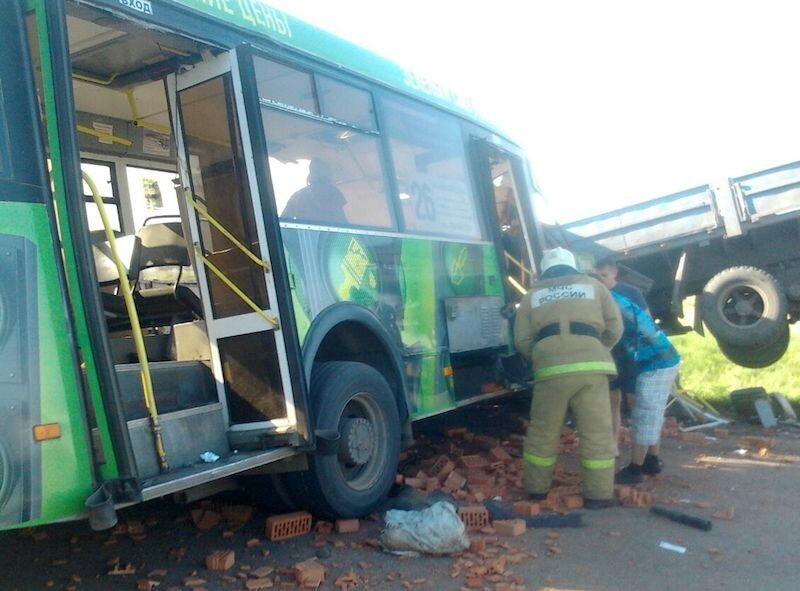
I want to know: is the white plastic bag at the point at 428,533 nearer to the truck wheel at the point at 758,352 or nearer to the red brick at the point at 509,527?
the red brick at the point at 509,527

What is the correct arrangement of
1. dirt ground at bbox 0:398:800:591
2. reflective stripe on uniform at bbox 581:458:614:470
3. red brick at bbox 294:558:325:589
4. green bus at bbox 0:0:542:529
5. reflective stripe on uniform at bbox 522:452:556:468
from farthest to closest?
1. reflective stripe on uniform at bbox 522:452:556:468
2. reflective stripe on uniform at bbox 581:458:614:470
3. dirt ground at bbox 0:398:800:591
4. red brick at bbox 294:558:325:589
5. green bus at bbox 0:0:542:529

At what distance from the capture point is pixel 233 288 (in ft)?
15.8

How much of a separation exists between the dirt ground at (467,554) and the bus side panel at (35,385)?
1118 millimetres

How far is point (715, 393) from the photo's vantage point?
37.1 ft

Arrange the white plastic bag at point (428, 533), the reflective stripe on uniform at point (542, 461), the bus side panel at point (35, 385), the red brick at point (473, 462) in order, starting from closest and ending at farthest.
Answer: the bus side panel at point (35, 385) < the white plastic bag at point (428, 533) < the reflective stripe on uniform at point (542, 461) < the red brick at point (473, 462)

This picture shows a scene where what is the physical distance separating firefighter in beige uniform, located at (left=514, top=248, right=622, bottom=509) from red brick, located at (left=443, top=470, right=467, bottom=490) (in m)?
0.48

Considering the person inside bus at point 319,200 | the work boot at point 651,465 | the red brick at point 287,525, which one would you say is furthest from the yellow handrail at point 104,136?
the work boot at point 651,465

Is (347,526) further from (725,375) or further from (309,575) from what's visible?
(725,375)

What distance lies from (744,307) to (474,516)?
6.20 metres

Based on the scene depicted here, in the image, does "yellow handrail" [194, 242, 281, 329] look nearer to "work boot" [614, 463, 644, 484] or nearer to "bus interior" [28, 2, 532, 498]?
"bus interior" [28, 2, 532, 498]

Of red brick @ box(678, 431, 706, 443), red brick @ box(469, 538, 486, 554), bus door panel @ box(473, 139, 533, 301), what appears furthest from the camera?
red brick @ box(678, 431, 706, 443)

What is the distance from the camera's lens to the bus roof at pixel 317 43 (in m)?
4.83

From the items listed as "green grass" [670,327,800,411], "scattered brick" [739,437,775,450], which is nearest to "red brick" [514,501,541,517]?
"scattered brick" [739,437,775,450]

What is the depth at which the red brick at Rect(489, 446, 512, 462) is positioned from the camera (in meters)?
A: 7.06
